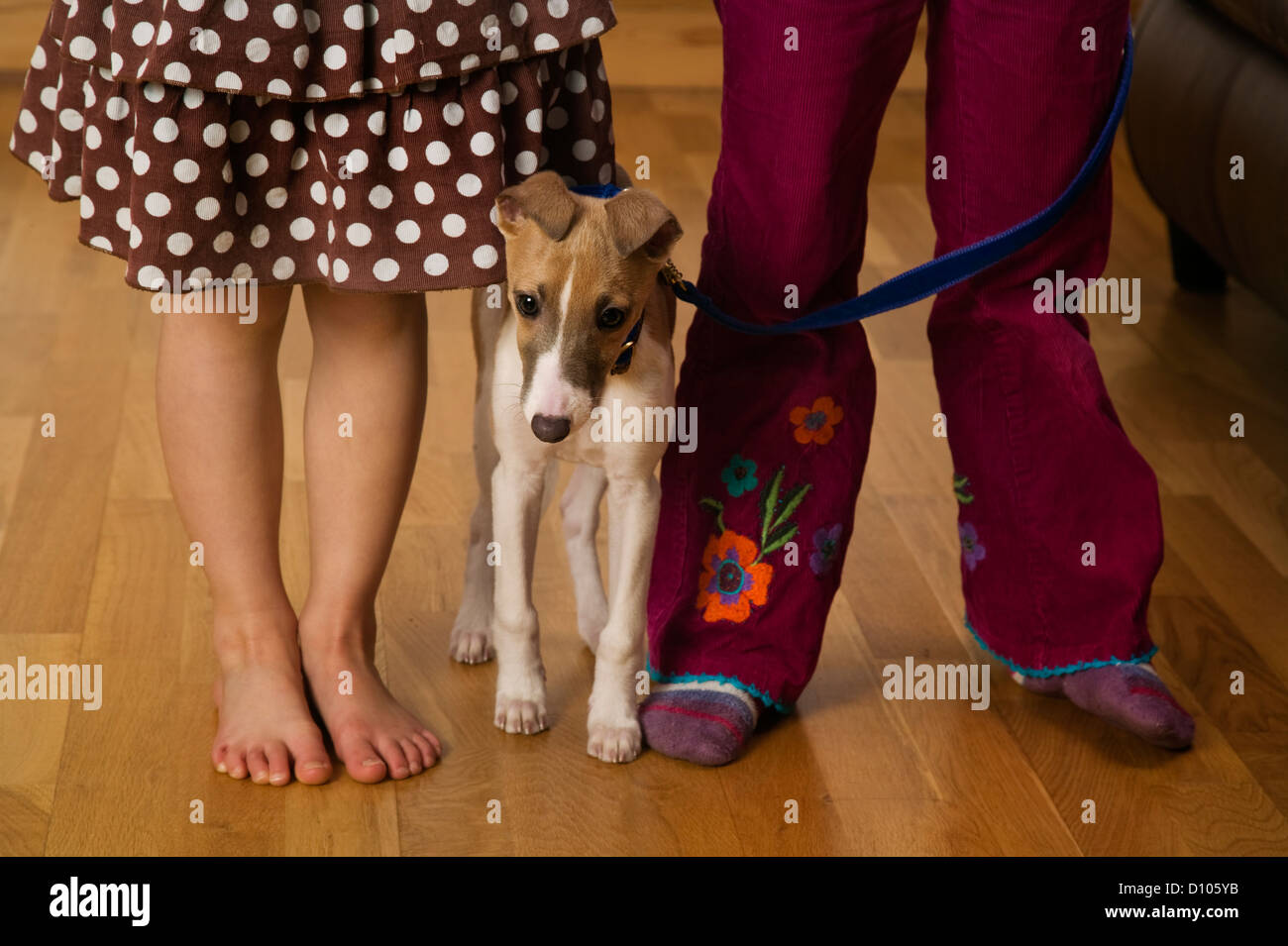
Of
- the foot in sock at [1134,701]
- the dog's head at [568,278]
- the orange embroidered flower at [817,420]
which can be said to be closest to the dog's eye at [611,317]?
the dog's head at [568,278]

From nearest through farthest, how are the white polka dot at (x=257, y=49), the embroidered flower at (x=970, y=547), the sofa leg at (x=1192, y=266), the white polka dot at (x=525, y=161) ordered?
the white polka dot at (x=257, y=49), the white polka dot at (x=525, y=161), the embroidered flower at (x=970, y=547), the sofa leg at (x=1192, y=266)

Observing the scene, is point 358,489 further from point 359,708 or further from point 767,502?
point 767,502

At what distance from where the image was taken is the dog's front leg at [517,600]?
1401 millimetres

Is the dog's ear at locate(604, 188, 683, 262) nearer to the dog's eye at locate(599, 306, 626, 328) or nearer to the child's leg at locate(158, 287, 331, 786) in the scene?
the dog's eye at locate(599, 306, 626, 328)

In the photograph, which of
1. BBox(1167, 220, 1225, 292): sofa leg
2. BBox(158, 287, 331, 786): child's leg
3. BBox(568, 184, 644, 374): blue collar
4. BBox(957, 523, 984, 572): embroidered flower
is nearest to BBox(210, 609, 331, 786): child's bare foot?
BBox(158, 287, 331, 786): child's leg

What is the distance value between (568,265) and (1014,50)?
420mm

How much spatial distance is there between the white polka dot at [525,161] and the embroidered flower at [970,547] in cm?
59

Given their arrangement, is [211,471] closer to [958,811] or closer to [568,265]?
[568,265]

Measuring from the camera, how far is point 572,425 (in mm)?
A: 1242

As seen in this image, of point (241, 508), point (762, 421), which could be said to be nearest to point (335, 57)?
point (241, 508)

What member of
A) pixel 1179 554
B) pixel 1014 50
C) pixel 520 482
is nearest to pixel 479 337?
pixel 520 482

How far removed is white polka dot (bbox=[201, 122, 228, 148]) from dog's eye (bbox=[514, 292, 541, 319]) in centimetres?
26

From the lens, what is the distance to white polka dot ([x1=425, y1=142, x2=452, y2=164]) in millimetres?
1228

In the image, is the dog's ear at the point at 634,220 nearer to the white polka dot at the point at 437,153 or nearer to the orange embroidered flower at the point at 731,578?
the white polka dot at the point at 437,153
